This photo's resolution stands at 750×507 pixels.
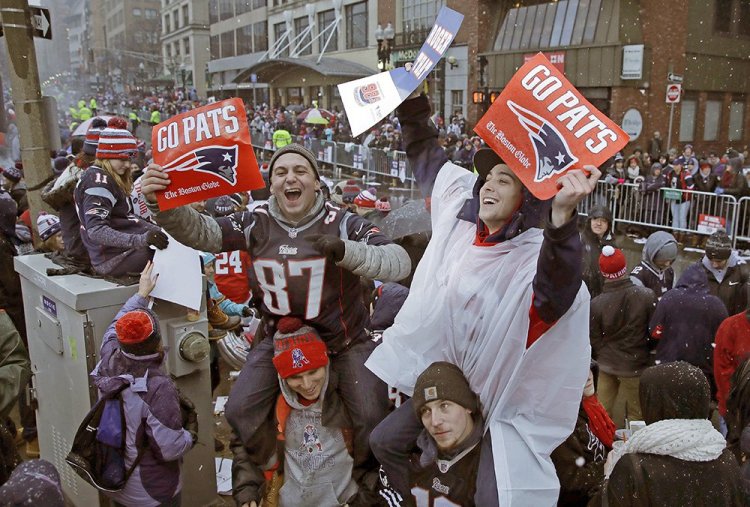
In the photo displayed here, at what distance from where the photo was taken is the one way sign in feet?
18.0

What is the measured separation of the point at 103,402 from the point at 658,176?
1287 centimetres

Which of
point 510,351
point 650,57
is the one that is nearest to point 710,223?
point 510,351

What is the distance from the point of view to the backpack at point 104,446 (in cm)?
327

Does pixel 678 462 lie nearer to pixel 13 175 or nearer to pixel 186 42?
pixel 13 175

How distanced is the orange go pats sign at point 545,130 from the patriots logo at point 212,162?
1.19 metres

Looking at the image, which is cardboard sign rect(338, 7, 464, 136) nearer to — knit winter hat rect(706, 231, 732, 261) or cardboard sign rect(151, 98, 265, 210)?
cardboard sign rect(151, 98, 265, 210)

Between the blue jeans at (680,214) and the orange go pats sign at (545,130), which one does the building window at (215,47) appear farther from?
the orange go pats sign at (545,130)

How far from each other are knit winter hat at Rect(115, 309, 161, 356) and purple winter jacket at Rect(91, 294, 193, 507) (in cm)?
5

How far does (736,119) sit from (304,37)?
24.6 meters

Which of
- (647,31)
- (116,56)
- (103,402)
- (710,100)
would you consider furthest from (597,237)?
(116,56)

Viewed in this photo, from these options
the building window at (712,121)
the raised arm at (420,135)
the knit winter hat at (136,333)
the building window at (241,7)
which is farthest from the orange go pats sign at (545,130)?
the building window at (241,7)

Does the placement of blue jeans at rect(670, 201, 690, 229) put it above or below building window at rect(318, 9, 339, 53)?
below

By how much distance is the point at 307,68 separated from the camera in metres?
35.2

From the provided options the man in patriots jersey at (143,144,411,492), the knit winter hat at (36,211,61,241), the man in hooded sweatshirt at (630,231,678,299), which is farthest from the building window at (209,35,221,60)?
the man in patriots jersey at (143,144,411,492)
